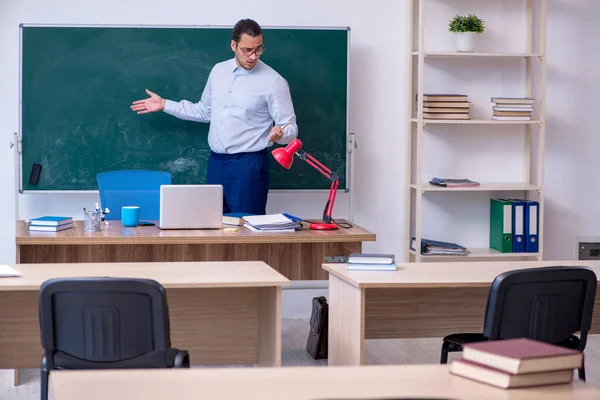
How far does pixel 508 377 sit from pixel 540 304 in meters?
1.20

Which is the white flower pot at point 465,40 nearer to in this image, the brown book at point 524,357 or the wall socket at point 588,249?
the wall socket at point 588,249

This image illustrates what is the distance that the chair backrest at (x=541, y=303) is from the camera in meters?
3.01

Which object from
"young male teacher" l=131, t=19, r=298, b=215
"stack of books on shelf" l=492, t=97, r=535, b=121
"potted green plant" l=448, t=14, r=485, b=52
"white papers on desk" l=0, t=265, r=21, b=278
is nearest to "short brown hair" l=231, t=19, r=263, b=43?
"young male teacher" l=131, t=19, r=298, b=215

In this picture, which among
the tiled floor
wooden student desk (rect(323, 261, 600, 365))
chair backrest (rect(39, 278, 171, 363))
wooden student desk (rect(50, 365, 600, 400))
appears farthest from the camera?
the tiled floor

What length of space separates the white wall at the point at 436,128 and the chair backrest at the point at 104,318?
331cm

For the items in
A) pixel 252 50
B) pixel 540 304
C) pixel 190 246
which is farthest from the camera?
pixel 252 50

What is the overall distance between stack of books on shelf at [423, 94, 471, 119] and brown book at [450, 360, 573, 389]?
4.11m

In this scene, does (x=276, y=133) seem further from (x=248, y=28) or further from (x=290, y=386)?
(x=290, y=386)

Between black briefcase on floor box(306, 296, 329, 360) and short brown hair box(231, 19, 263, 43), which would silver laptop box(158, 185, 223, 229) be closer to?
black briefcase on floor box(306, 296, 329, 360)

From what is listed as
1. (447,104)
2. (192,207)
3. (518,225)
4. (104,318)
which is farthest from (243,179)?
(104,318)

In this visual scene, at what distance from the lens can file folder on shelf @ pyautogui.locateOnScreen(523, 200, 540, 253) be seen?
6152mm

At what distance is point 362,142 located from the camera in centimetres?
633

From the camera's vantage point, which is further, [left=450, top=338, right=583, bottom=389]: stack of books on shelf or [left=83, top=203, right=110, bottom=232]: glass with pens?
[left=83, top=203, right=110, bottom=232]: glass with pens

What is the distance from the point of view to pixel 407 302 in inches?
161
